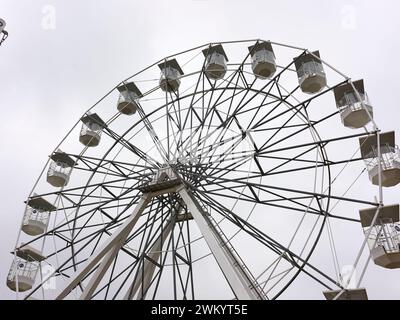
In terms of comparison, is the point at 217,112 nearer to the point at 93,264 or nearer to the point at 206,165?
the point at 206,165

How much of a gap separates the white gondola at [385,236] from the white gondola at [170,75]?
837cm

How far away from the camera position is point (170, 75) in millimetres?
16531

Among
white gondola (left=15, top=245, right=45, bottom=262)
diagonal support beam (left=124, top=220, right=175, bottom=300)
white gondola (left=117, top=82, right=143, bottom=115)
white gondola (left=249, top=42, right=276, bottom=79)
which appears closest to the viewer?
diagonal support beam (left=124, top=220, right=175, bottom=300)

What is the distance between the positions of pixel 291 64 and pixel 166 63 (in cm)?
490

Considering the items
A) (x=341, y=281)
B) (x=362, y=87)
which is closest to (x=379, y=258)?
(x=341, y=281)

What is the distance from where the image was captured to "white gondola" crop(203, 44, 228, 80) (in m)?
15.5

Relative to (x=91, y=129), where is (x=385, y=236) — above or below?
below

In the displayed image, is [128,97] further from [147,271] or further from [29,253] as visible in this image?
[147,271]

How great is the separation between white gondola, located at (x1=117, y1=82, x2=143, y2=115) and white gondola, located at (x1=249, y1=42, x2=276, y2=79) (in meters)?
4.81

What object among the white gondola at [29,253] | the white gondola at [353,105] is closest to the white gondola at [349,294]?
the white gondola at [353,105]

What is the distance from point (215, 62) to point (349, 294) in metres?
9.25

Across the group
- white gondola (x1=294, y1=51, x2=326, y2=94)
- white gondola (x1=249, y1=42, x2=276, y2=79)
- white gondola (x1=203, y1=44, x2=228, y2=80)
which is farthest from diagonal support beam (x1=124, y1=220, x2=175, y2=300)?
white gondola (x1=294, y1=51, x2=326, y2=94)

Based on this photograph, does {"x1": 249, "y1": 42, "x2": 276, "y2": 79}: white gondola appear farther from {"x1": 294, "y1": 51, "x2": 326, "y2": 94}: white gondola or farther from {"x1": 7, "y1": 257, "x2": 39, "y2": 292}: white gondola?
{"x1": 7, "y1": 257, "x2": 39, "y2": 292}: white gondola

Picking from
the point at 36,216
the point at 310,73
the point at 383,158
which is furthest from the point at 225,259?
the point at 36,216
